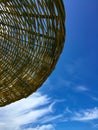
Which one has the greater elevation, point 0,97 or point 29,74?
point 29,74

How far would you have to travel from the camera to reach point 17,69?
1.46 meters

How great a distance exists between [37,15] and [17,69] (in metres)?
0.30

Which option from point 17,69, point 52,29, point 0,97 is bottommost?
point 0,97

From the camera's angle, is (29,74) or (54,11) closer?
(54,11)

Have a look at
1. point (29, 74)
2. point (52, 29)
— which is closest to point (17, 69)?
point (29, 74)

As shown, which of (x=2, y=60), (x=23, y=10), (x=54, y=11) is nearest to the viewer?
(x=54, y=11)

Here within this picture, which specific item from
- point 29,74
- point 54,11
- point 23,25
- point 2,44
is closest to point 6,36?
point 2,44

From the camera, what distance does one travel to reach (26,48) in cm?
149

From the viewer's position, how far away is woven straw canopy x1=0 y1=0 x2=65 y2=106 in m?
1.36

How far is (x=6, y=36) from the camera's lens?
158cm

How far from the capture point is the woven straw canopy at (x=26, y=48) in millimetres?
1358

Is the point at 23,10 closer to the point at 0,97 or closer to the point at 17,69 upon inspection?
the point at 17,69

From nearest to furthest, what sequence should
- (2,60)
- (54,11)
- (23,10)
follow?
(54,11) < (23,10) < (2,60)

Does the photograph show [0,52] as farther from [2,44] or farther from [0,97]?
[0,97]
